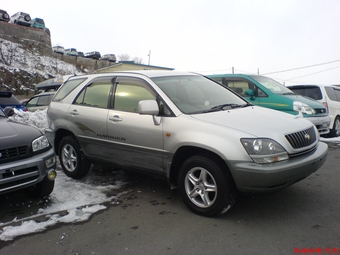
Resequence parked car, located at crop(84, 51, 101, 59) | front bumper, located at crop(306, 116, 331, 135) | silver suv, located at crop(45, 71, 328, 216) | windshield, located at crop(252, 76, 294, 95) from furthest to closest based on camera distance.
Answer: parked car, located at crop(84, 51, 101, 59) < windshield, located at crop(252, 76, 294, 95) < front bumper, located at crop(306, 116, 331, 135) < silver suv, located at crop(45, 71, 328, 216)

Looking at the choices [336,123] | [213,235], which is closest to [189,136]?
[213,235]

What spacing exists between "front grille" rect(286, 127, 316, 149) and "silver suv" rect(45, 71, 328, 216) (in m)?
0.01

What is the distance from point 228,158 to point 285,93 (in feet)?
18.7

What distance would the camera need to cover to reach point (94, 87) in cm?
519

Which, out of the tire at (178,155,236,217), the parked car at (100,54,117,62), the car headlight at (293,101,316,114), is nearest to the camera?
the tire at (178,155,236,217)

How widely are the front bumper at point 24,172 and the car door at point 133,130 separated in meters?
0.92

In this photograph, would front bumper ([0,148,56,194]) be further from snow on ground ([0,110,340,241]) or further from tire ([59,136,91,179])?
tire ([59,136,91,179])

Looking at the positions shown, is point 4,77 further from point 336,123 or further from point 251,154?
point 251,154

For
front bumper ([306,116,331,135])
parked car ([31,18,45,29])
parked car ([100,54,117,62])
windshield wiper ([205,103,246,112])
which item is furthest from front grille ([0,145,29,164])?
parked car ([100,54,117,62])

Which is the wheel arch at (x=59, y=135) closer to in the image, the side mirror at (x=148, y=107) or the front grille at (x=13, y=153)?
the front grille at (x=13, y=153)

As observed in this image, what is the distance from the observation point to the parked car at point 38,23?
40.7m

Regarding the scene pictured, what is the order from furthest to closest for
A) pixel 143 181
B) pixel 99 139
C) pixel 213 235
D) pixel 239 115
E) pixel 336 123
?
pixel 336 123 → pixel 143 181 → pixel 99 139 → pixel 239 115 → pixel 213 235

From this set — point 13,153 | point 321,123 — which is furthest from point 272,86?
point 13,153

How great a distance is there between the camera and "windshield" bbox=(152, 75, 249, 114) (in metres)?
4.16
